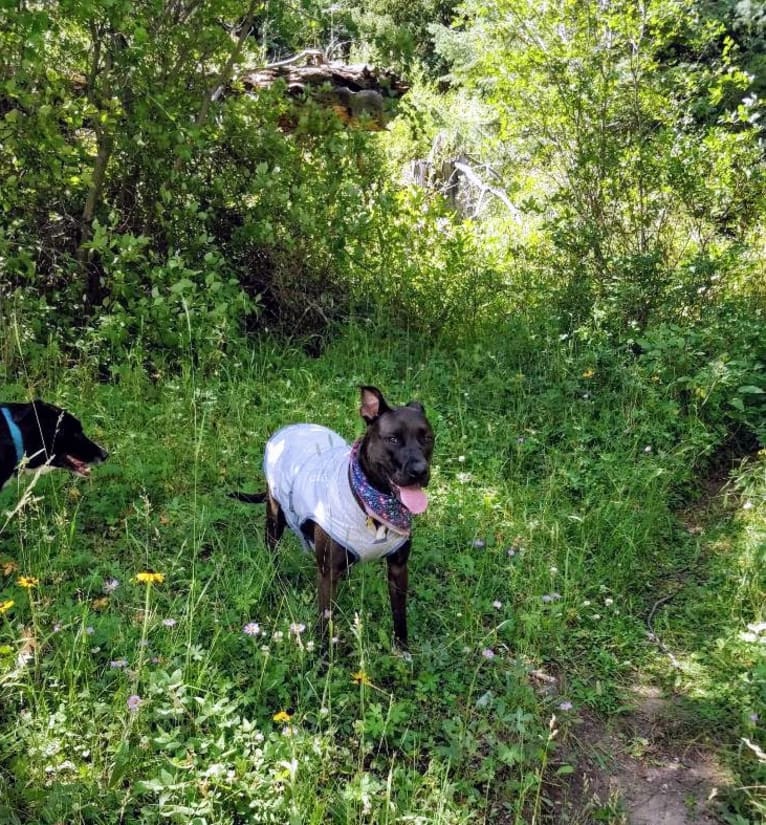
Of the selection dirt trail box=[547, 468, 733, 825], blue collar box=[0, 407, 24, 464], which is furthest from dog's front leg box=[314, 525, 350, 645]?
blue collar box=[0, 407, 24, 464]

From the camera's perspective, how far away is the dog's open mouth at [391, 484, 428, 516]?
2631mm

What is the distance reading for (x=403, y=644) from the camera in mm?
2934

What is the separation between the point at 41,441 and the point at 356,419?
195 cm

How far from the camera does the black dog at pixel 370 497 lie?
2.72 m

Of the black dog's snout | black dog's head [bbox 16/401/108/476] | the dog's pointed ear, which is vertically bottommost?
black dog's head [bbox 16/401/108/476]

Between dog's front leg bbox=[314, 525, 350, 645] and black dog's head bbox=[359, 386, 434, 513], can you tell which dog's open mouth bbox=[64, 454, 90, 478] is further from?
black dog's head bbox=[359, 386, 434, 513]

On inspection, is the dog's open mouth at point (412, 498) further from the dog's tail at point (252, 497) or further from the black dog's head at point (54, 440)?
the black dog's head at point (54, 440)

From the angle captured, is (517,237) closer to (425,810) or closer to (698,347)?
(698,347)

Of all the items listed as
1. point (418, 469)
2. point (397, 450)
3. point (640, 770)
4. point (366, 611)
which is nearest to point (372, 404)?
point (397, 450)

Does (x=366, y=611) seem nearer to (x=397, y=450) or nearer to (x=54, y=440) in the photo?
(x=397, y=450)

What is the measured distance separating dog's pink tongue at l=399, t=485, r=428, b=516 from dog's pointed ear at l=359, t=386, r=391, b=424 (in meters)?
0.36

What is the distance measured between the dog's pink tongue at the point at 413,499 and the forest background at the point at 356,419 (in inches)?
18.4

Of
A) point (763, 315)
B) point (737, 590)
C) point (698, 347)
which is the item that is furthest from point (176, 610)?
point (763, 315)

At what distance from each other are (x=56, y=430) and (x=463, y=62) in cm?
1413
